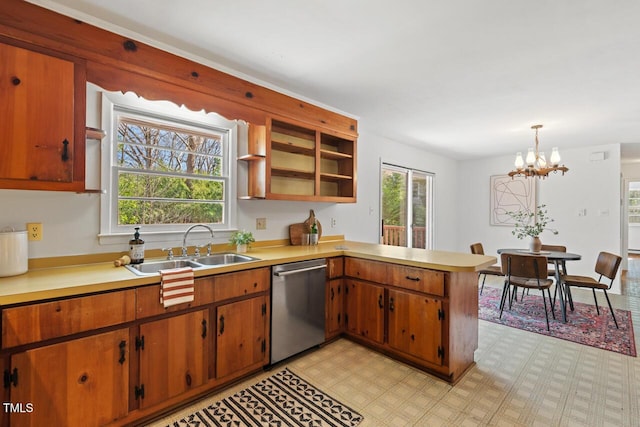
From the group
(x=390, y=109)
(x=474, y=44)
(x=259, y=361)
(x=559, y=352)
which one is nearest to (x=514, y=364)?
(x=559, y=352)

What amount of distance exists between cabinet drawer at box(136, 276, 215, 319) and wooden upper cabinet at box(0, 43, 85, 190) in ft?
2.37

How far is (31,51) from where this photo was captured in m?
1.59

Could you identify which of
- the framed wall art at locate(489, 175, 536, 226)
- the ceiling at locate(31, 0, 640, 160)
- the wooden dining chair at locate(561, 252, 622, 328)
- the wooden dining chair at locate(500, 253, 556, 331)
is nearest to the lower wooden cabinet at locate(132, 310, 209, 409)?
the ceiling at locate(31, 0, 640, 160)

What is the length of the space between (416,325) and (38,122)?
8.98 feet

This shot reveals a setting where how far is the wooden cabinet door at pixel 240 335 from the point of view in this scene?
2047 millimetres

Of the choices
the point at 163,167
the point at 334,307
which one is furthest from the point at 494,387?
the point at 163,167

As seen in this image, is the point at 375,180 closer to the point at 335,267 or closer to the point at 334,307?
the point at 335,267

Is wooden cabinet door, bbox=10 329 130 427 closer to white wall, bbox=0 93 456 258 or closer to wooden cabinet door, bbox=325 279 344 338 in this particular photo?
white wall, bbox=0 93 456 258

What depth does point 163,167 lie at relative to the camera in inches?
96.7

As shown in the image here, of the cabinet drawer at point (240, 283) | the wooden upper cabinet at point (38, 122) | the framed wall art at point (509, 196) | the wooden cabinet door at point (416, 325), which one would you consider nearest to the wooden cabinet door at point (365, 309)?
the wooden cabinet door at point (416, 325)

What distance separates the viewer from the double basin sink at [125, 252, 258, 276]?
2.07 m

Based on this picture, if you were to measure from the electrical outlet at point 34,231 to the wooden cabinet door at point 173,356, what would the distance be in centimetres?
89

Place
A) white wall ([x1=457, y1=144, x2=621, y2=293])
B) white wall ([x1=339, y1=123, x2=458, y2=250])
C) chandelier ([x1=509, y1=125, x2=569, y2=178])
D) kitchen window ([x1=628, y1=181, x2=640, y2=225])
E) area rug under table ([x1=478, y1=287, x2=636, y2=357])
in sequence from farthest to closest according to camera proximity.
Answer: kitchen window ([x1=628, y1=181, x2=640, y2=225])
white wall ([x1=457, y1=144, x2=621, y2=293])
white wall ([x1=339, y1=123, x2=458, y2=250])
chandelier ([x1=509, y1=125, x2=569, y2=178])
area rug under table ([x1=478, y1=287, x2=636, y2=357])

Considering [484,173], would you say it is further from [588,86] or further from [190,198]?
[190,198]
